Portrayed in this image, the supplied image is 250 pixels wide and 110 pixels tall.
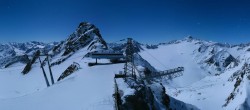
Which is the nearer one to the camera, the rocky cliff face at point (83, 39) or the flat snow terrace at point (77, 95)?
the flat snow terrace at point (77, 95)

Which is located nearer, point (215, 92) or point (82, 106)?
point (82, 106)

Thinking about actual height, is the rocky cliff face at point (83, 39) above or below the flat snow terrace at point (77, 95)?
above

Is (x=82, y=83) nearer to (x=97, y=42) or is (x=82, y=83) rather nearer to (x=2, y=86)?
(x=2, y=86)

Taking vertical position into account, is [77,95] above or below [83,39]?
below

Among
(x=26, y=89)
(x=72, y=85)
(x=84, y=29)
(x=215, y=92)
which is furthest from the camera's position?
(x=215, y=92)

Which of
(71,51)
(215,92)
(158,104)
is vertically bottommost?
(215,92)

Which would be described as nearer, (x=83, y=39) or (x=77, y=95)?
(x=77, y=95)

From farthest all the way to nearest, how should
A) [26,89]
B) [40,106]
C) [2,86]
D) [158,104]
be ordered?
[2,86] → [26,89] → [158,104] → [40,106]

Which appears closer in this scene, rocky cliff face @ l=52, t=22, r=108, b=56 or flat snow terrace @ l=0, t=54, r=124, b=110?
flat snow terrace @ l=0, t=54, r=124, b=110

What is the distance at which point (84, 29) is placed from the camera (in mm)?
123625

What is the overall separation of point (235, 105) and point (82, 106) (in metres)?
86.0

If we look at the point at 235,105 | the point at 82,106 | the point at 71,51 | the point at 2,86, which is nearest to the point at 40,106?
the point at 82,106

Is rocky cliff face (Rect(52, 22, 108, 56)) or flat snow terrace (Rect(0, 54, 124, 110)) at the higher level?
rocky cliff face (Rect(52, 22, 108, 56))

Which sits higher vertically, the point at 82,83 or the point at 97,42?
the point at 97,42
